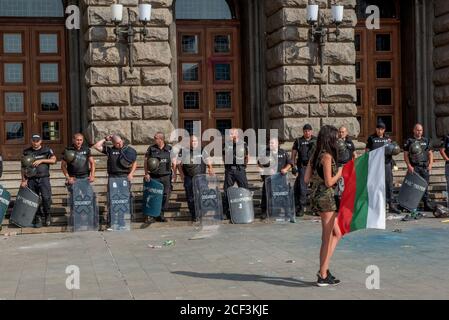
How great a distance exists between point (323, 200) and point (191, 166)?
6479 millimetres

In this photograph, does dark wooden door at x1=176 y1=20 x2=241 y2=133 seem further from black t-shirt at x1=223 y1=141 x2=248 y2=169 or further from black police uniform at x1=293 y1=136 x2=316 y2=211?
black police uniform at x1=293 y1=136 x2=316 y2=211

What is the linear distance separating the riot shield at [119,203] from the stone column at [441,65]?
8981mm

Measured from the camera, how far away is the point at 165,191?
535 inches

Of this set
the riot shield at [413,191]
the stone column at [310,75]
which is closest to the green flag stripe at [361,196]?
the riot shield at [413,191]

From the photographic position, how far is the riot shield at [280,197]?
541 inches

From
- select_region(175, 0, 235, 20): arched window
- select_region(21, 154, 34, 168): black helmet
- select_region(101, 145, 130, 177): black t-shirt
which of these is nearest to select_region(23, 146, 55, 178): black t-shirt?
select_region(21, 154, 34, 168): black helmet

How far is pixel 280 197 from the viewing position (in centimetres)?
1379

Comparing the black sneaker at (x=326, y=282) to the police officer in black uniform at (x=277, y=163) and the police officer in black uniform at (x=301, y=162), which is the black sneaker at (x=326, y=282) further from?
the police officer in black uniform at (x=301, y=162)

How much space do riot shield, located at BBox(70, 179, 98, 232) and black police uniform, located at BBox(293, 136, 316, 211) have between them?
3965 millimetres

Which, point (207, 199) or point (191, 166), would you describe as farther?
point (191, 166)

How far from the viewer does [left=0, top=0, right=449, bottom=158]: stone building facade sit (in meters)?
15.2

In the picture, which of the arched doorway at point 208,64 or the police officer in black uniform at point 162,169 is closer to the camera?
the police officer in black uniform at point 162,169

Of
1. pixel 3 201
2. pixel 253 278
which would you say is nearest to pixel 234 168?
pixel 3 201

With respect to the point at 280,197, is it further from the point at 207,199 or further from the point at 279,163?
the point at 207,199
